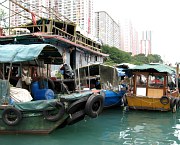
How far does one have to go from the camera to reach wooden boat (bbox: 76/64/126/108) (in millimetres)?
10930

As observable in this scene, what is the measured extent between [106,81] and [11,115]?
19.7ft

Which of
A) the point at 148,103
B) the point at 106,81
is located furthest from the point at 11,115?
the point at 148,103

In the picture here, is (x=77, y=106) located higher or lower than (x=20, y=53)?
lower

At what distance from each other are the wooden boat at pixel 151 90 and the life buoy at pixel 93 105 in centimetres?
436

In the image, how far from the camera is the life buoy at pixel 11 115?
5.91 metres

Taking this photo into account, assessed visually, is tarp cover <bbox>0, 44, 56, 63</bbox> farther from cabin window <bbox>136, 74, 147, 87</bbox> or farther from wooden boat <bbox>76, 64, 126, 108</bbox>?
cabin window <bbox>136, 74, 147, 87</bbox>

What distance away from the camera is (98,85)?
37.8 ft

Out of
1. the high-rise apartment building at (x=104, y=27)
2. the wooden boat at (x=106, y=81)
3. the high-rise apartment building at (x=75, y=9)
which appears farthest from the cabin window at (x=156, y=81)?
the high-rise apartment building at (x=104, y=27)

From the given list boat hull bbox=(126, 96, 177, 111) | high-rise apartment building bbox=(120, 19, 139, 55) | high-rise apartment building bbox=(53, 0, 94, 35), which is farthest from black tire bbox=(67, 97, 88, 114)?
high-rise apartment building bbox=(120, 19, 139, 55)

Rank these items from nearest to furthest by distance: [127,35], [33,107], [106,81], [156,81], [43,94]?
1. [33,107]
2. [43,94]
3. [156,81]
4. [106,81]
5. [127,35]

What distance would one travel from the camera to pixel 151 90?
10844 mm

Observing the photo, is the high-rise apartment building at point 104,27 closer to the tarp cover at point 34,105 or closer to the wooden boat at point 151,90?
the wooden boat at point 151,90

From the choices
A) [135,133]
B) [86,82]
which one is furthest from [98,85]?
[135,133]

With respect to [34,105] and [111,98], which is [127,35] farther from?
[34,105]
